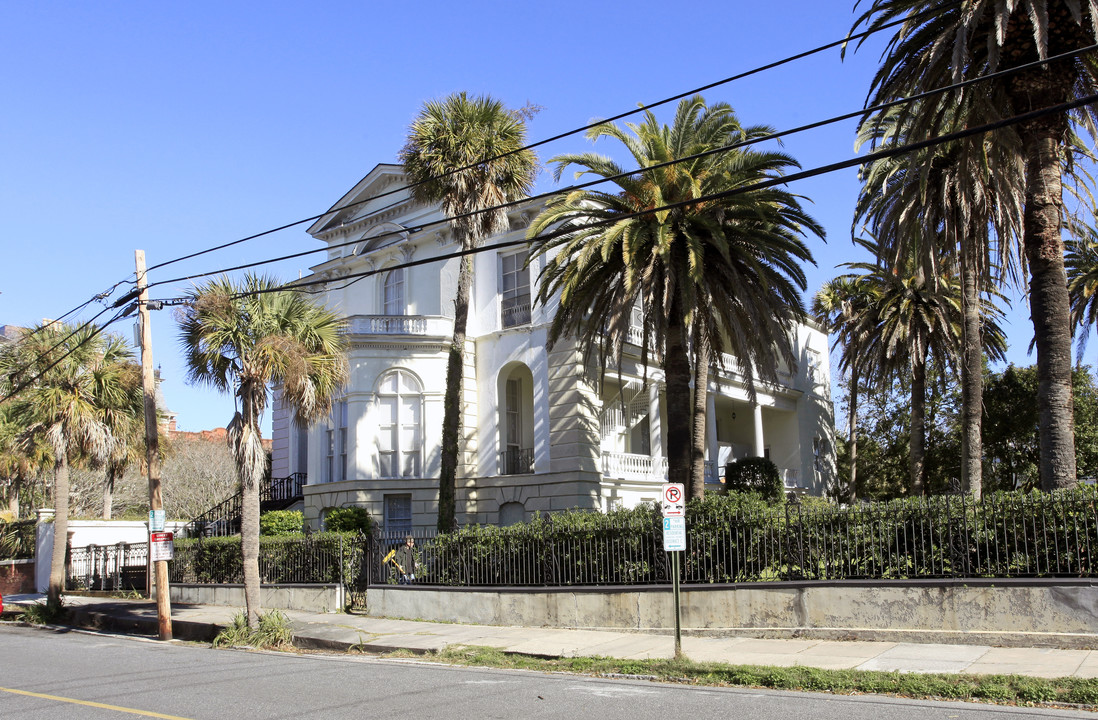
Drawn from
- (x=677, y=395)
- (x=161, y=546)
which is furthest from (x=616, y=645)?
(x=161, y=546)

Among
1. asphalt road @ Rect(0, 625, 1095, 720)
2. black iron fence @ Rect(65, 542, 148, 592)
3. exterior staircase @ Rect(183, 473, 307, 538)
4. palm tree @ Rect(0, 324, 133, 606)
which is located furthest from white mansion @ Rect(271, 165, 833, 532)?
asphalt road @ Rect(0, 625, 1095, 720)

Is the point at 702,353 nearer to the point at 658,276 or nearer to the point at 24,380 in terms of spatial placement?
the point at 658,276

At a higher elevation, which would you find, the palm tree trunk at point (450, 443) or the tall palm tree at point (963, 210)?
the tall palm tree at point (963, 210)

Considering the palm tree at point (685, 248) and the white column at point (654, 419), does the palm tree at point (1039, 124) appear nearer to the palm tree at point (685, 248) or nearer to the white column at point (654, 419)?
the palm tree at point (685, 248)

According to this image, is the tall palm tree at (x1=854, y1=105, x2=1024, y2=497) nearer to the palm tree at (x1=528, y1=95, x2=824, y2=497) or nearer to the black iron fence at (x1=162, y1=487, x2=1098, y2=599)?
the black iron fence at (x1=162, y1=487, x2=1098, y2=599)

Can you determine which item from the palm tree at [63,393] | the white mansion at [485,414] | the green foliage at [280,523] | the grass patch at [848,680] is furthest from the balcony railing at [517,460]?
the grass patch at [848,680]

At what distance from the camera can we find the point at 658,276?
19781 mm

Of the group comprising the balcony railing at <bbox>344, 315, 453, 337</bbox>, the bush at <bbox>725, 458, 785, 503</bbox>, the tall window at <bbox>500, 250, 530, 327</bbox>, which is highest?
the tall window at <bbox>500, 250, 530, 327</bbox>

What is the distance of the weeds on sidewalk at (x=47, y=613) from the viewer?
2255 centimetres

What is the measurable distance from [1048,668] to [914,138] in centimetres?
828

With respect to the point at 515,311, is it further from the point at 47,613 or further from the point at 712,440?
the point at 47,613

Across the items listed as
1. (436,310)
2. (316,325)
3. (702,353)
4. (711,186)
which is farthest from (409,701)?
(436,310)

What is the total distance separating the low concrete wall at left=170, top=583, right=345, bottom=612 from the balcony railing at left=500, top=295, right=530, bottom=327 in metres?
10.8

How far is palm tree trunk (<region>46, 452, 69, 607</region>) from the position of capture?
22859 mm
